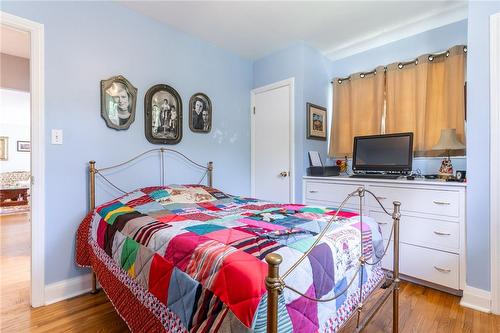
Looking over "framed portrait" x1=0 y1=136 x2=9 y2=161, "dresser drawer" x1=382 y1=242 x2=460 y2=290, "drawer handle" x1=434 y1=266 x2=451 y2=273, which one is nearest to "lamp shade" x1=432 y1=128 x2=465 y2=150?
"dresser drawer" x1=382 y1=242 x2=460 y2=290

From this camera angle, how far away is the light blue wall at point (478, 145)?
1898mm

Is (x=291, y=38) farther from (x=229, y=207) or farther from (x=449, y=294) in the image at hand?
(x=449, y=294)

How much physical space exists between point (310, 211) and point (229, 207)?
62cm

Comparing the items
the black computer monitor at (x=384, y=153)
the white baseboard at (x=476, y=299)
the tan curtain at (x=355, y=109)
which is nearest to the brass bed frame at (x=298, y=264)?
the white baseboard at (x=476, y=299)

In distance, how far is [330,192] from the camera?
2805 millimetres

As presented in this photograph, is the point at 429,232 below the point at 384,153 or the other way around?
below

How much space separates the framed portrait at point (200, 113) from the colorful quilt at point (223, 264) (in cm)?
124

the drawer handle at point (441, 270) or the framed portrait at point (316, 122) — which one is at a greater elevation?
the framed portrait at point (316, 122)

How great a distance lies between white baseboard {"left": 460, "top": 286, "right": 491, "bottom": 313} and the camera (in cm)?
188

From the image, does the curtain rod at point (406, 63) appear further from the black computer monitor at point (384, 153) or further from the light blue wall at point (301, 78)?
the black computer monitor at point (384, 153)

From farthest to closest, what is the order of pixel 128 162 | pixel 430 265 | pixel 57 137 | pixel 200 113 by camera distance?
1. pixel 200 113
2. pixel 128 162
3. pixel 430 265
4. pixel 57 137

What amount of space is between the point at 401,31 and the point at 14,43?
13.7 ft

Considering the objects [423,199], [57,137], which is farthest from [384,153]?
[57,137]

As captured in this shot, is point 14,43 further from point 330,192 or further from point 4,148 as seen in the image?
point 4,148
